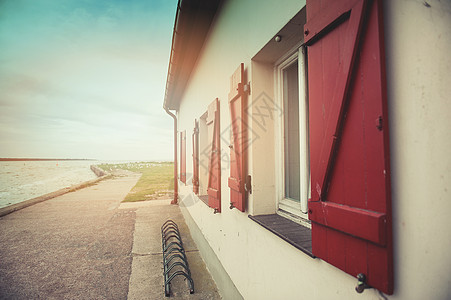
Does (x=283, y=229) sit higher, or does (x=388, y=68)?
(x=388, y=68)

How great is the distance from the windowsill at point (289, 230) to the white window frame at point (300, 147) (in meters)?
0.07

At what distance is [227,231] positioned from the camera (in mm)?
2775

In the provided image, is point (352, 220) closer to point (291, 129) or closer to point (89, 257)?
point (291, 129)

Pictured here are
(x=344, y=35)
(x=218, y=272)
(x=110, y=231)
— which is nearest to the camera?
(x=344, y=35)

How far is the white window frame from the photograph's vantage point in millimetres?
1604

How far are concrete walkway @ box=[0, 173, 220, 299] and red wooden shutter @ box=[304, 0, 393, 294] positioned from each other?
2.59 m

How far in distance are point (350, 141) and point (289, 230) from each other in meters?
0.91

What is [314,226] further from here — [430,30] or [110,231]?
[110,231]

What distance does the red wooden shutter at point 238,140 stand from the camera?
210 cm

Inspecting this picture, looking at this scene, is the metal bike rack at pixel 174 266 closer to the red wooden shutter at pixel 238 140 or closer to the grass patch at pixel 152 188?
the red wooden shutter at pixel 238 140

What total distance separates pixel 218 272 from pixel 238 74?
8.61 ft

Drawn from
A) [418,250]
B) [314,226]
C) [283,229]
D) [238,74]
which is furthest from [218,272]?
[418,250]

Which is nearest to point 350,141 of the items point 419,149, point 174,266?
point 419,149

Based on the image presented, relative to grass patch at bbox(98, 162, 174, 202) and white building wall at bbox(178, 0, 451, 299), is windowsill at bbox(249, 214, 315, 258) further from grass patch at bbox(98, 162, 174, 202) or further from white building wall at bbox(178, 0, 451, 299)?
grass patch at bbox(98, 162, 174, 202)
